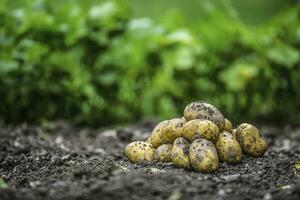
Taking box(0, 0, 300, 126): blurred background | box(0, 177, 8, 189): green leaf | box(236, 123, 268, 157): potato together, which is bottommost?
box(0, 177, 8, 189): green leaf

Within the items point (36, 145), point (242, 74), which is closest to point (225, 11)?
point (242, 74)

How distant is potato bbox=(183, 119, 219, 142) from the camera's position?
290 cm

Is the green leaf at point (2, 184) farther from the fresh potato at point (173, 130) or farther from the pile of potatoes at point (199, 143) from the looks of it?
the fresh potato at point (173, 130)

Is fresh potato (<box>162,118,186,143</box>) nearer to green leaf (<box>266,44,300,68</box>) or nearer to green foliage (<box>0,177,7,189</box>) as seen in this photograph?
green foliage (<box>0,177,7,189</box>)

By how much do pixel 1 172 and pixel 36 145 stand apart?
729 millimetres

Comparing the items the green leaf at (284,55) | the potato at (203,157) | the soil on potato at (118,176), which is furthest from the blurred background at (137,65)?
the potato at (203,157)

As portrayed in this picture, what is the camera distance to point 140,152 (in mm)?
3053

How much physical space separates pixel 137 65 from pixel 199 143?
2.32 metres

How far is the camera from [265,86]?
512 centimetres

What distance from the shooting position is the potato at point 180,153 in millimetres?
2879

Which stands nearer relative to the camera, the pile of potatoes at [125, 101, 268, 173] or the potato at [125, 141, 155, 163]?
the pile of potatoes at [125, 101, 268, 173]

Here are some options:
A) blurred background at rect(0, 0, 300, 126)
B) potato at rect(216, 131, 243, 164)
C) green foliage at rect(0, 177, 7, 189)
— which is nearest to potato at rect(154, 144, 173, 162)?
potato at rect(216, 131, 243, 164)

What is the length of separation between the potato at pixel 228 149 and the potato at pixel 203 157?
11cm

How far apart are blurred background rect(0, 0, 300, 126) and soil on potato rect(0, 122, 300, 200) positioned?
2.88ft
